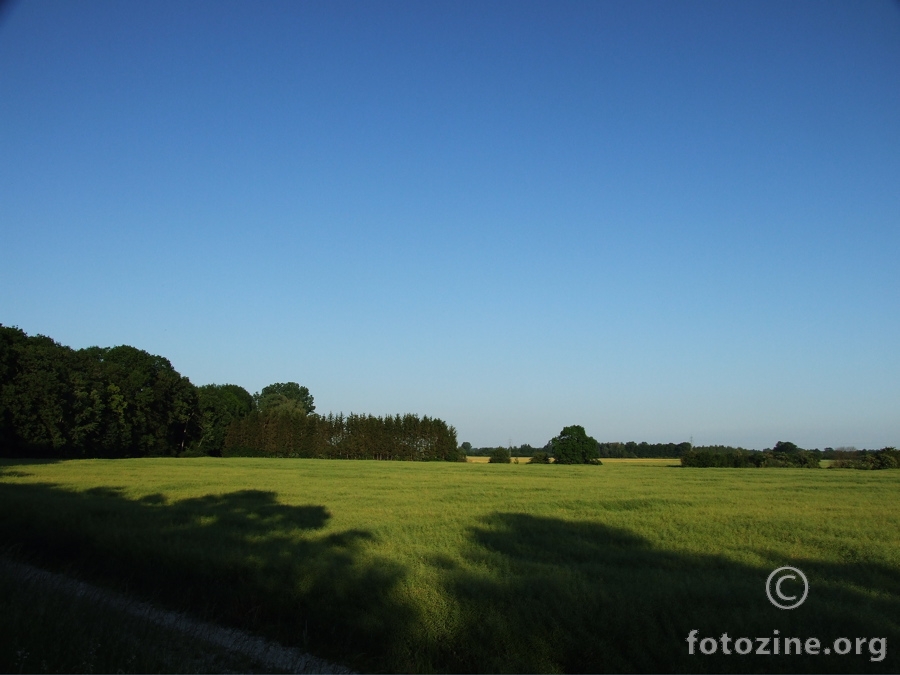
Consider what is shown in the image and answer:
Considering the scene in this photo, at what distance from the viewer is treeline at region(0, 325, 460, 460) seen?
5556 cm

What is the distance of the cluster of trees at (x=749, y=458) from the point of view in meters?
60.0

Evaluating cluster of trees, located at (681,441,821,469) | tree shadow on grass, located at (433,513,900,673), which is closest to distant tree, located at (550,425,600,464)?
cluster of trees, located at (681,441,821,469)

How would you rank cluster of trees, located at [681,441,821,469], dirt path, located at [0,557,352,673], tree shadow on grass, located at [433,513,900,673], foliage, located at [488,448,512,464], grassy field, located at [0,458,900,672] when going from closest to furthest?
tree shadow on grass, located at [433,513,900,673] < grassy field, located at [0,458,900,672] < dirt path, located at [0,557,352,673] < cluster of trees, located at [681,441,821,469] < foliage, located at [488,448,512,464]

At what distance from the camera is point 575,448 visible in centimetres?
8144

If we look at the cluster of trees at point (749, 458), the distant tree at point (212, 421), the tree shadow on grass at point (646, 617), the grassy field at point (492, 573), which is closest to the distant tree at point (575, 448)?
the cluster of trees at point (749, 458)

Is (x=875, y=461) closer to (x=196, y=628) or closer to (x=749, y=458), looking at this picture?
(x=749, y=458)

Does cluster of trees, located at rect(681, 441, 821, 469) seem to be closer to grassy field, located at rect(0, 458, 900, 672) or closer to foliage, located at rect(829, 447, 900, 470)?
foliage, located at rect(829, 447, 900, 470)

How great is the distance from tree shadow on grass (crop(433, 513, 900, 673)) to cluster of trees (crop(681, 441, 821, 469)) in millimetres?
56120

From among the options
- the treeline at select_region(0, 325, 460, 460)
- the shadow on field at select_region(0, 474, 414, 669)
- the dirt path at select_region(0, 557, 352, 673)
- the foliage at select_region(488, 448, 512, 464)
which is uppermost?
the treeline at select_region(0, 325, 460, 460)

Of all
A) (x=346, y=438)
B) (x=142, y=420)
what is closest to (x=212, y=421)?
(x=142, y=420)

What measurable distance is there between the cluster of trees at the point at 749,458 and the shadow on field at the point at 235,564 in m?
55.3

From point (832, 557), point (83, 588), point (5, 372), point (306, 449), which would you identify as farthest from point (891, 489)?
point (306, 449)

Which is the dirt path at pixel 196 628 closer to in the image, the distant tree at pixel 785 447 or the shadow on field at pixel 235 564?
the shadow on field at pixel 235 564

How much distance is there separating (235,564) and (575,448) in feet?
246
